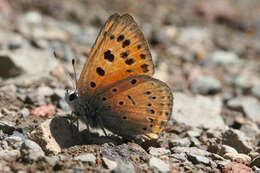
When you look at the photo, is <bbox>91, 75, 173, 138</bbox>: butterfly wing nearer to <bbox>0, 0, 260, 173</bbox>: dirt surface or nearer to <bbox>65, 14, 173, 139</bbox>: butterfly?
<bbox>65, 14, 173, 139</bbox>: butterfly

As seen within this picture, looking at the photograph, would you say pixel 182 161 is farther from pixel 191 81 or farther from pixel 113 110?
pixel 191 81

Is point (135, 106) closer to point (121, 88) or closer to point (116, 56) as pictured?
point (121, 88)

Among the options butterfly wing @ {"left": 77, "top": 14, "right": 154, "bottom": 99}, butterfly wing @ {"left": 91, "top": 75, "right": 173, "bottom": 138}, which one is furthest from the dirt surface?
butterfly wing @ {"left": 77, "top": 14, "right": 154, "bottom": 99}

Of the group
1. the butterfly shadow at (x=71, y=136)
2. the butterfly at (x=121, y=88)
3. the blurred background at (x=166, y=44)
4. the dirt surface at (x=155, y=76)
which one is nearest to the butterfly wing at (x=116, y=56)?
the butterfly at (x=121, y=88)

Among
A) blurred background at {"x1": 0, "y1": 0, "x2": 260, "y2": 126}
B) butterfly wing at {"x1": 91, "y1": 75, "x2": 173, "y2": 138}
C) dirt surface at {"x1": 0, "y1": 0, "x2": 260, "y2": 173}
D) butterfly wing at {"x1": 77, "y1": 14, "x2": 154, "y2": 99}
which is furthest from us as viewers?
blurred background at {"x1": 0, "y1": 0, "x2": 260, "y2": 126}

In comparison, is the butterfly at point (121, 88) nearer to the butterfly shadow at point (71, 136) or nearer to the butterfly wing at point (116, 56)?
the butterfly wing at point (116, 56)

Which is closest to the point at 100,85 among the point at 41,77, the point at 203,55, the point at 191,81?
the point at 41,77
